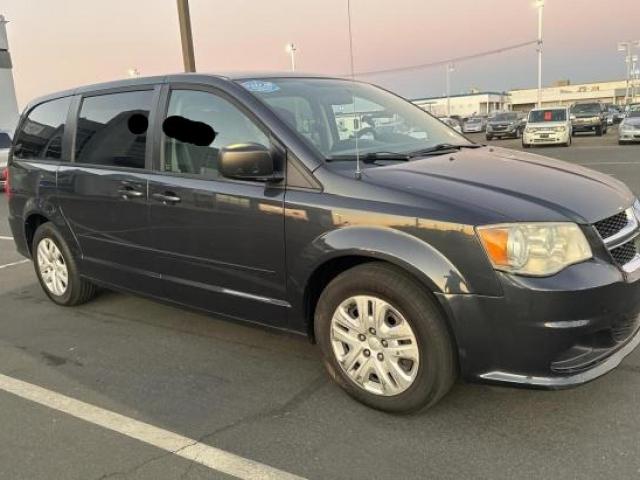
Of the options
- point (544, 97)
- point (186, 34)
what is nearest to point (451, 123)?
point (186, 34)

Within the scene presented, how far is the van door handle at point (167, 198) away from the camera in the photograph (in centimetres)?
393

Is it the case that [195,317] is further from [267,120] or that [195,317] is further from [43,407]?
[267,120]

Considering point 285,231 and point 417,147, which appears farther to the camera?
point 417,147

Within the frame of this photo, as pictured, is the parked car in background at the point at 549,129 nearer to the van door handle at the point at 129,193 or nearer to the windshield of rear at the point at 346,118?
the windshield of rear at the point at 346,118

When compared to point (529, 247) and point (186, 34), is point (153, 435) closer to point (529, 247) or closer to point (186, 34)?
point (529, 247)

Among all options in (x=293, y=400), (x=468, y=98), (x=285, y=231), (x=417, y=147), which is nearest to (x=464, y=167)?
(x=417, y=147)

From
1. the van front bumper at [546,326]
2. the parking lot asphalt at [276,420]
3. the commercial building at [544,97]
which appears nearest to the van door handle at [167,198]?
the parking lot asphalt at [276,420]

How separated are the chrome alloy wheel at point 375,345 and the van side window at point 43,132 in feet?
9.84

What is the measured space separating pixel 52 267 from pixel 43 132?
45.2 inches

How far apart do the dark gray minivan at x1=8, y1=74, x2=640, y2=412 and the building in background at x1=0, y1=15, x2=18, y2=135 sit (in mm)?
19854

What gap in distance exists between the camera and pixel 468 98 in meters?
98.2

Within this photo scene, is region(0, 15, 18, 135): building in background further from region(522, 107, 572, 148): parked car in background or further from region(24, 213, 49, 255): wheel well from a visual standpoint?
region(522, 107, 572, 148): parked car in background

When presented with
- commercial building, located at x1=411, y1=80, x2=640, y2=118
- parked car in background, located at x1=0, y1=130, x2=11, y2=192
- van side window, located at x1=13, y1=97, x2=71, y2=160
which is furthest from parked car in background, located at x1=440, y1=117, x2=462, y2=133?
commercial building, located at x1=411, y1=80, x2=640, y2=118

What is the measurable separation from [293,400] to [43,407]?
1.42 meters
